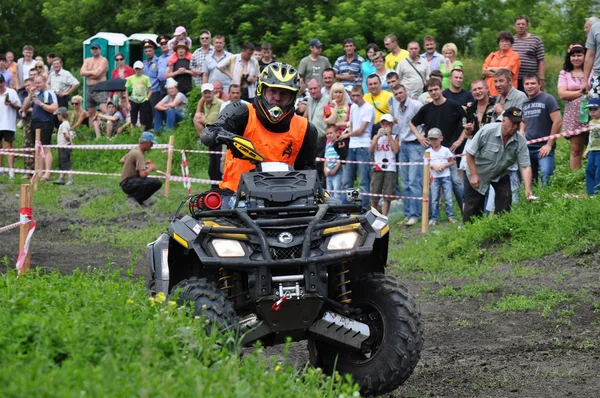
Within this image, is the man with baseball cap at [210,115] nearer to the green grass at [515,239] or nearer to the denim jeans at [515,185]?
the green grass at [515,239]

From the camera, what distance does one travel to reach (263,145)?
28.1ft

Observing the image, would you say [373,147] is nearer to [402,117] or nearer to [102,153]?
[402,117]

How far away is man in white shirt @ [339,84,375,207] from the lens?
17.3 metres

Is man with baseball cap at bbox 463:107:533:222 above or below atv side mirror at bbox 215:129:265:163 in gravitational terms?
below

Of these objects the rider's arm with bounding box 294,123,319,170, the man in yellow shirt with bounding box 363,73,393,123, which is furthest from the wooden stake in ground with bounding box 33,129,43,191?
the rider's arm with bounding box 294,123,319,170

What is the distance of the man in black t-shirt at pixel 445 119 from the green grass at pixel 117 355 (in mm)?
9782

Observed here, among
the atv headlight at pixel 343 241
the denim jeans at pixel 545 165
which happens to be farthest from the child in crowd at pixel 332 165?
the atv headlight at pixel 343 241

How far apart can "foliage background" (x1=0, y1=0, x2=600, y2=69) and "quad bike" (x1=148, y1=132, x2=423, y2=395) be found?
20.4 m

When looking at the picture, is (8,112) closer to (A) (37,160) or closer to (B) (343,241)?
(A) (37,160)

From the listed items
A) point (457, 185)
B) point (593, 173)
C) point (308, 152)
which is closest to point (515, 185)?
point (593, 173)

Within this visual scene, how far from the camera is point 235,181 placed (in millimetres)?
8578

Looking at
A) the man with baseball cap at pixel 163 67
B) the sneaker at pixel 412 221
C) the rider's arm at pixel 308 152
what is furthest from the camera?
the man with baseball cap at pixel 163 67

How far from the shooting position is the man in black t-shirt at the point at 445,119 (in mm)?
16406

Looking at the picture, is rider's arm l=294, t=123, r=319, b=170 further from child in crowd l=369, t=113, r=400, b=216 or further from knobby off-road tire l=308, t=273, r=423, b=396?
child in crowd l=369, t=113, r=400, b=216
